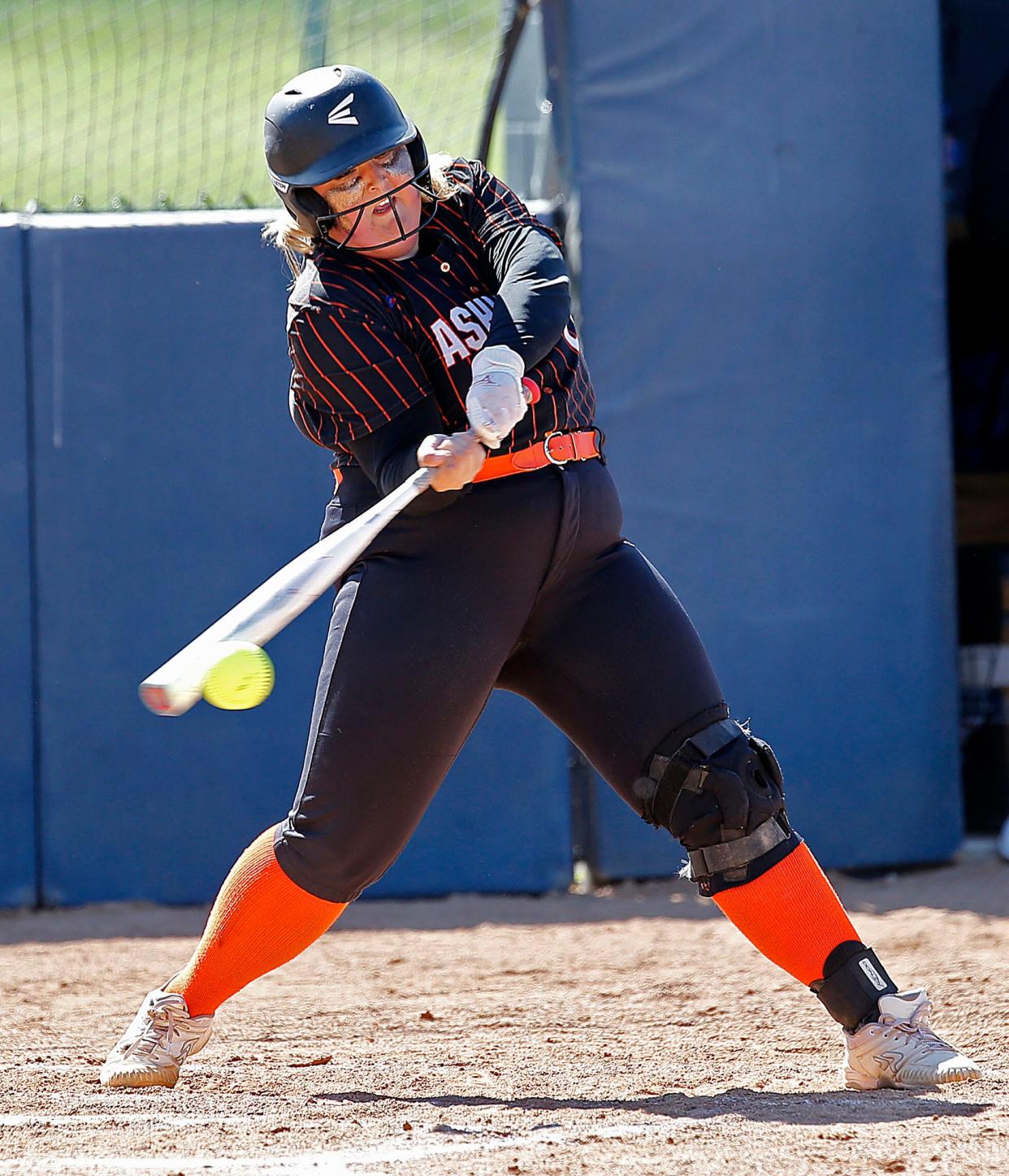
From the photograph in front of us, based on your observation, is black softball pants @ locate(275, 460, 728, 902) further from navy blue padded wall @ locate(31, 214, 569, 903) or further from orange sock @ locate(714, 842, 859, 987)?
navy blue padded wall @ locate(31, 214, 569, 903)

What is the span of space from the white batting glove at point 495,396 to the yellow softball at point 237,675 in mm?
514

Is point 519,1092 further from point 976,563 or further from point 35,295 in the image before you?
point 976,563

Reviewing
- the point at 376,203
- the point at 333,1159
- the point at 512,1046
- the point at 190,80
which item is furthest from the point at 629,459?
the point at 190,80

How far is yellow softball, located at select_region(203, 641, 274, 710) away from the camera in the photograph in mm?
2393

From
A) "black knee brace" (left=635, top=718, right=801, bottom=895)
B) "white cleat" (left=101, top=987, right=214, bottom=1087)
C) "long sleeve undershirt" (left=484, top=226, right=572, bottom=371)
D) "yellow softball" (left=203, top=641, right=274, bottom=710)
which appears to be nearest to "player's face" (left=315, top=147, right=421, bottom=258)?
"long sleeve undershirt" (left=484, top=226, right=572, bottom=371)

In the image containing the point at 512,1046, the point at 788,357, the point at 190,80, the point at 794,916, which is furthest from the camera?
the point at 190,80

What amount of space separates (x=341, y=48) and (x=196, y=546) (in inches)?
99.0

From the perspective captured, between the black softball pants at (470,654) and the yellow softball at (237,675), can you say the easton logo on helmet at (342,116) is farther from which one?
the yellow softball at (237,675)

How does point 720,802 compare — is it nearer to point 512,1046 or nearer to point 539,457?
point 539,457

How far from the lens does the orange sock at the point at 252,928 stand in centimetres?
269

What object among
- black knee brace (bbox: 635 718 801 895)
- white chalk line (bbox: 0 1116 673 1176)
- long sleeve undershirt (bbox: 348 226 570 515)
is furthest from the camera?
black knee brace (bbox: 635 718 801 895)

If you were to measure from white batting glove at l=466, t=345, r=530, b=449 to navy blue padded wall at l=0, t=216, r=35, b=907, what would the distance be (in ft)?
9.20

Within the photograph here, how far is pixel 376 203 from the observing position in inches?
104

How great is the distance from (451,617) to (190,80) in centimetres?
810
